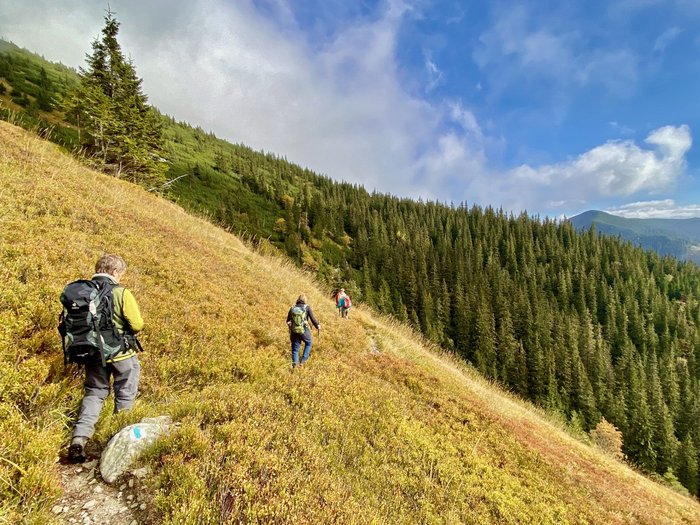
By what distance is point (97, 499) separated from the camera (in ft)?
12.1

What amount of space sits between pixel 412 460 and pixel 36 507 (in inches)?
236

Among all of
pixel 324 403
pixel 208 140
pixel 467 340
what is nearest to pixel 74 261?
pixel 324 403

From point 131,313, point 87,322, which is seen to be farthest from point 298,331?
point 87,322

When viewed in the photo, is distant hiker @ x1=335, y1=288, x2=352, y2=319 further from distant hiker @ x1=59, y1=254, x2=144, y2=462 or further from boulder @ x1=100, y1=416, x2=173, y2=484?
boulder @ x1=100, y1=416, x2=173, y2=484

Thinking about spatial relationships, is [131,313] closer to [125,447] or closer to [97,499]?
[125,447]

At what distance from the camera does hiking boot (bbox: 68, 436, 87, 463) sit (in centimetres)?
400

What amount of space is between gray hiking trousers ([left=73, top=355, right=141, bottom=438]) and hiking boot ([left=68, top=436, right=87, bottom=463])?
69mm

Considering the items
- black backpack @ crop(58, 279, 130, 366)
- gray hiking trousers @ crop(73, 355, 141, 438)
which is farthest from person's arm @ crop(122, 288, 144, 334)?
gray hiking trousers @ crop(73, 355, 141, 438)

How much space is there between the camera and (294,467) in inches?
187

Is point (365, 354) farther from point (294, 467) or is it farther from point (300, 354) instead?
point (294, 467)

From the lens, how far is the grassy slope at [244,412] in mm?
3963

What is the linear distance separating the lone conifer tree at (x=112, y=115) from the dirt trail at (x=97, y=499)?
25.9m

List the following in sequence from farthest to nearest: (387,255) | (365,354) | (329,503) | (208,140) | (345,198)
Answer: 1. (345,198)
2. (208,140)
3. (387,255)
4. (365,354)
5. (329,503)

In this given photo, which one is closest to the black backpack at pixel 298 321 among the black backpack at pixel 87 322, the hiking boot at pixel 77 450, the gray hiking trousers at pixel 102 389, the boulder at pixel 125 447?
the gray hiking trousers at pixel 102 389
